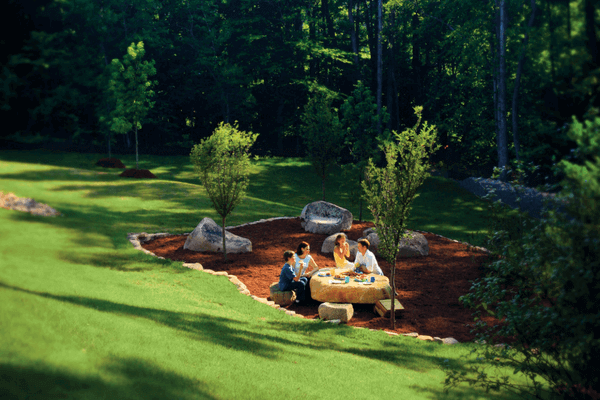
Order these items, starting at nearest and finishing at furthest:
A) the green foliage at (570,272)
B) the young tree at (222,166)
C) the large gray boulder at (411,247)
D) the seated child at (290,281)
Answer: the green foliage at (570,272) → the seated child at (290,281) → the young tree at (222,166) → the large gray boulder at (411,247)

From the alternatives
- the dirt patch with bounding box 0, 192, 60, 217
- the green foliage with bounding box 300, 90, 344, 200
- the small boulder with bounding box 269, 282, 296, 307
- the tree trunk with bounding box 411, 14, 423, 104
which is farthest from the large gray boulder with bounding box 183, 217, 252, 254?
the tree trunk with bounding box 411, 14, 423, 104

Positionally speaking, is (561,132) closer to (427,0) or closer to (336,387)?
(336,387)

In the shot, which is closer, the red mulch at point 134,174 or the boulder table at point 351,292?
the boulder table at point 351,292

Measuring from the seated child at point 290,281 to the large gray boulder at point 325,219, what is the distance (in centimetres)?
612

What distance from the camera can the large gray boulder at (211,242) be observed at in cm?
1398

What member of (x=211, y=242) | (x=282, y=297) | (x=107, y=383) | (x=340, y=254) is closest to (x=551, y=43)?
(x=107, y=383)

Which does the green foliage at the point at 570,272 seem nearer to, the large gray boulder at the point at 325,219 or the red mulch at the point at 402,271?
the red mulch at the point at 402,271

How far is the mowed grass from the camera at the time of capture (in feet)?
14.9

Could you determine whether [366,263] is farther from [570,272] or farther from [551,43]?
[551,43]

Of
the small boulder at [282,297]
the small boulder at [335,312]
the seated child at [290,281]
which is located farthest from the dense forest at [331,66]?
the small boulder at [282,297]

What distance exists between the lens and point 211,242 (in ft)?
46.1

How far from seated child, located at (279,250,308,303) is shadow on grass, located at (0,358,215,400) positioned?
5240 millimetres

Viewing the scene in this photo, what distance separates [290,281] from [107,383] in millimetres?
6209

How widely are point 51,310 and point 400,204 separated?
6.36 metres
